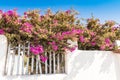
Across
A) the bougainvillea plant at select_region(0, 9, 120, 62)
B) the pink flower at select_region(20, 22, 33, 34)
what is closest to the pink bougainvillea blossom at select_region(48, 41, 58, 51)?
the bougainvillea plant at select_region(0, 9, 120, 62)

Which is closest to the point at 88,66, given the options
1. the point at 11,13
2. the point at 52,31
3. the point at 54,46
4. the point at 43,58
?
the point at 54,46

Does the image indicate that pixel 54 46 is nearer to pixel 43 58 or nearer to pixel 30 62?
pixel 43 58

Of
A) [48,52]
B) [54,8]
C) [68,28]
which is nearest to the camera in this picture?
[48,52]

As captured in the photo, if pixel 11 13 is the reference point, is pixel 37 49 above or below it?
below

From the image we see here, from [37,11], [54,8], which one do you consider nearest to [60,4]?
[54,8]

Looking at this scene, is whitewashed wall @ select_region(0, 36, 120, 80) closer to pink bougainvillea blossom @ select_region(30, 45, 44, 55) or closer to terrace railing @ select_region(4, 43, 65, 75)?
terrace railing @ select_region(4, 43, 65, 75)

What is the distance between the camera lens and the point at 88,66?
710 cm

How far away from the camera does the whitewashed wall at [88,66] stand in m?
6.67

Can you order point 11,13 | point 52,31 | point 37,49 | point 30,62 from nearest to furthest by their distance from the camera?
point 37,49 < point 30,62 < point 11,13 < point 52,31

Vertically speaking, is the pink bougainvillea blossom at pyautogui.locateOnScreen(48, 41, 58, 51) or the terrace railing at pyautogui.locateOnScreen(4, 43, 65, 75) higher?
the pink bougainvillea blossom at pyautogui.locateOnScreen(48, 41, 58, 51)

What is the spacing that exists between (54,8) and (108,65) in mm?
3114

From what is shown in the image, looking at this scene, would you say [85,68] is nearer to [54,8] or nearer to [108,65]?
[108,65]

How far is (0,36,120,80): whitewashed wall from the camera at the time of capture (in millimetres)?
6668

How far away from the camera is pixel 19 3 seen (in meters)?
7.73
